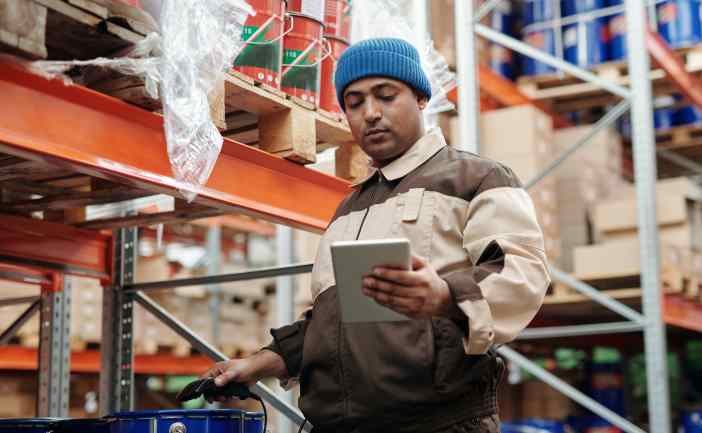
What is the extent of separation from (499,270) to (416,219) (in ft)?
1.00

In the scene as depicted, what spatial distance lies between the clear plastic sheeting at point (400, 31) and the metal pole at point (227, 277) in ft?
2.77

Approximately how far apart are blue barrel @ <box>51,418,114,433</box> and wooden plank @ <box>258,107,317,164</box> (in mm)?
1040

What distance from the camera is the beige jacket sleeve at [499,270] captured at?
2.17m

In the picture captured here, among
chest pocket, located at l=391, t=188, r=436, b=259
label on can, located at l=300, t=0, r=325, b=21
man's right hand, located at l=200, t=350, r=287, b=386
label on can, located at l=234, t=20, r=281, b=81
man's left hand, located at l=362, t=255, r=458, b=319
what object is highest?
label on can, located at l=300, t=0, r=325, b=21

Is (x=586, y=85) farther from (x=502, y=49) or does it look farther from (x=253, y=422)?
(x=253, y=422)

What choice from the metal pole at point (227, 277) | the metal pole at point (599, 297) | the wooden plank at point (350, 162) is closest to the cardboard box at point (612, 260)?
the metal pole at point (599, 297)

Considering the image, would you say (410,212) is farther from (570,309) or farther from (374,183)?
(570,309)

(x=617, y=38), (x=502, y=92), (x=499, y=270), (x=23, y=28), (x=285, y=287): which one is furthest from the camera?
(x=617, y=38)

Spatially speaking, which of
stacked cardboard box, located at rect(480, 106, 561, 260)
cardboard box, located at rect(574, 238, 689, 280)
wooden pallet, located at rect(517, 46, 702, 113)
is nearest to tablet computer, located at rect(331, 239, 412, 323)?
stacked cardboard box, located at rect(480, 106, 561, 260)

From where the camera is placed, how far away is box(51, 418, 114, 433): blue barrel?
10.2 ft

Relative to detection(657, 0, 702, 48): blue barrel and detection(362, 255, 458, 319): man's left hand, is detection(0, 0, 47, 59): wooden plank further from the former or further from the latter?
detection(657, 0, 702, 48): blue barrel

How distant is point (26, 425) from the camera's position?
3.14 metres

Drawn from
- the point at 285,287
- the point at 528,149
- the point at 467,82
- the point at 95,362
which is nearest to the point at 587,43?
the point at 528,149

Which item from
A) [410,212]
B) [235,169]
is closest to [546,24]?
[235,169]
